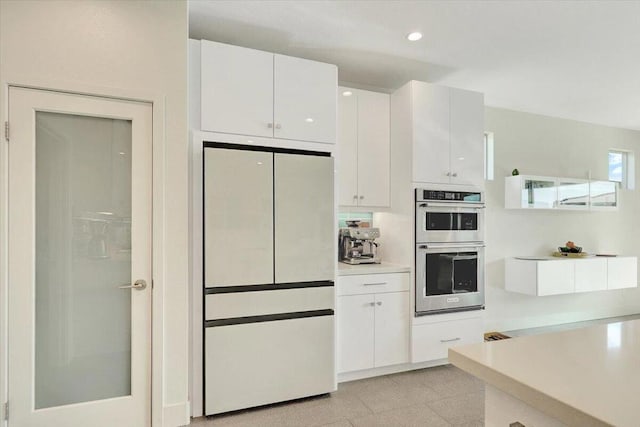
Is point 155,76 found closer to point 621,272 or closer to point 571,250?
point 571,250

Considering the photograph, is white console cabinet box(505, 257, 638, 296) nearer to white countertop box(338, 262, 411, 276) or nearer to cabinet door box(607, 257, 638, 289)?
cabinet door box(607, 257, 638, 289)

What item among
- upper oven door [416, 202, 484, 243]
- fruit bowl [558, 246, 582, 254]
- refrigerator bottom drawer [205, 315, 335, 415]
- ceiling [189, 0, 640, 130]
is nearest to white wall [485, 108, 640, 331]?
fruit bowl [558, 246, 582, 254]

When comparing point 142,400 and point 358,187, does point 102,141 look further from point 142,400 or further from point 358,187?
point 358,187

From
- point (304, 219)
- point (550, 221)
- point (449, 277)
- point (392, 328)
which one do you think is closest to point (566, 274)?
point (550, 221)

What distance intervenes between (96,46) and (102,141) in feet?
1.85

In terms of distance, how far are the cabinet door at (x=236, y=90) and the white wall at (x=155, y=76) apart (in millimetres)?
184

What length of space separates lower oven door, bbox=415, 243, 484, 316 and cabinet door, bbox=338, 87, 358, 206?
789 millimetres

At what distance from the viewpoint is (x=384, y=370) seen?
10.4ft

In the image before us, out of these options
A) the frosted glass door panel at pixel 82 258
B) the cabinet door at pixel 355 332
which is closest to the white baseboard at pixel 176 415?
the frosted glass door panel at pixel 82 258

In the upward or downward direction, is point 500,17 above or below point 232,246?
above

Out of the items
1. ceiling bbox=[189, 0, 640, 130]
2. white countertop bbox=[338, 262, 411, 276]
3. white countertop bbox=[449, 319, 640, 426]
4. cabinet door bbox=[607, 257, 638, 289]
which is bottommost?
cabinet door bbox=[607, 257, 638, 289]

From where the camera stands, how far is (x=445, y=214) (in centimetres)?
334

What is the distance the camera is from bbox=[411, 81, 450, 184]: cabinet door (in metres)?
3.25

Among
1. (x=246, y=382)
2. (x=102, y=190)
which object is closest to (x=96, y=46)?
(x=102, y=190)
